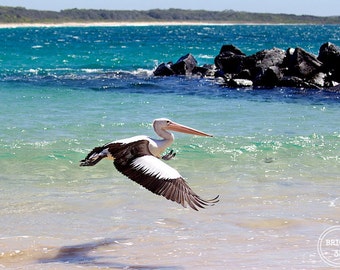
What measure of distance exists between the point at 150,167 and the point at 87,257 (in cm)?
93

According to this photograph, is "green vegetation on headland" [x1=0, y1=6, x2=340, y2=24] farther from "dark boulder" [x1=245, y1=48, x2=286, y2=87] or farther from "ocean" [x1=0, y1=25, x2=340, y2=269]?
"ocean" [x1=0, y1=25, x2=340, y2=269]

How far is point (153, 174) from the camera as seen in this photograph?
6.00 meters

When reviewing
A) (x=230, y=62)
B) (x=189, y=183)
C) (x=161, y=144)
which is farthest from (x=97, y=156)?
(x=230, y=62)

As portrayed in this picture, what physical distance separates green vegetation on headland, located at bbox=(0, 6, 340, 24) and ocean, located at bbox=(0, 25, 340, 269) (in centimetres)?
14576

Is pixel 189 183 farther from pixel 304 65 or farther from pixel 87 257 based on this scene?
pixel 304 65

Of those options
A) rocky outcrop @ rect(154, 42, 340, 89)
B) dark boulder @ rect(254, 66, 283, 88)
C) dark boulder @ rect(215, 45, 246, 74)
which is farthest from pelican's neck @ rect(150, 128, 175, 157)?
dark boulder @ rect(215, 45, 246, 74)

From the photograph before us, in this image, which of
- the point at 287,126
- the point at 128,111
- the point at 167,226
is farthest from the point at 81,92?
the point at 167,226

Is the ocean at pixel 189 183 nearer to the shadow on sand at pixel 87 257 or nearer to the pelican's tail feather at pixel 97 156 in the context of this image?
the shadow on sand at pixel 87 257

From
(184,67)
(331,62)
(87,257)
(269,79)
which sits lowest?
(184,67)

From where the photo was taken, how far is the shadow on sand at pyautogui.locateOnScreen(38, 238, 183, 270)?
18.5ft

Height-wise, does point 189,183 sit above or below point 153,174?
below

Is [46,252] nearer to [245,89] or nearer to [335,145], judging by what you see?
[335,145]

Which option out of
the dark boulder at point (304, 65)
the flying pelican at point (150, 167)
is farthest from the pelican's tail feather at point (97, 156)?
the dark boulder at point (304, 65)

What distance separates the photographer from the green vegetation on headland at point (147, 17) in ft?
546
